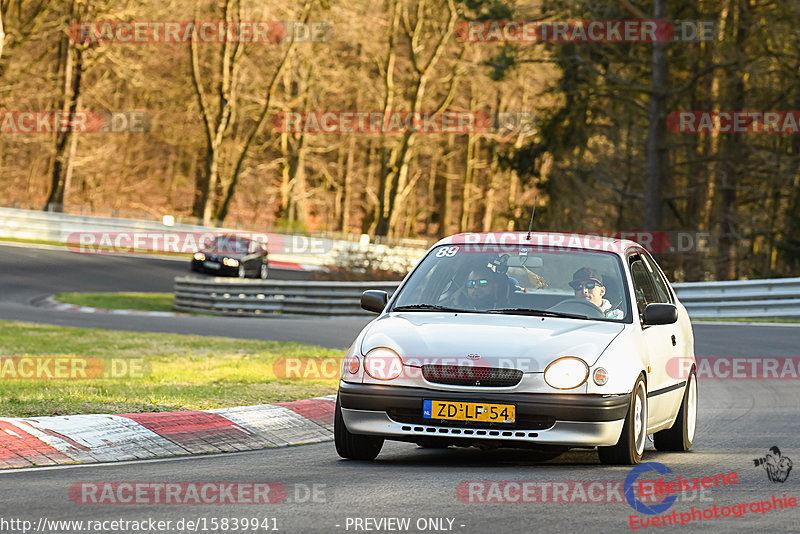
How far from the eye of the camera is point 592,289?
8.21m

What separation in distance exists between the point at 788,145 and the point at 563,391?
110ft

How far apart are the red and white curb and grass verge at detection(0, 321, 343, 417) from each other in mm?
471

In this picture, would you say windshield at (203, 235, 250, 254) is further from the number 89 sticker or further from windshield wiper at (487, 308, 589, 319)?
windshield wiper at (487, 308, 589, 319)

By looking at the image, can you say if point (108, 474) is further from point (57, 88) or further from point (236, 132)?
point (236, 132)

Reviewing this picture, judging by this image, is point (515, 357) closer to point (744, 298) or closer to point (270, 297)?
point (744, 298)

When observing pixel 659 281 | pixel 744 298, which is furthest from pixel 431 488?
pixel 744 298

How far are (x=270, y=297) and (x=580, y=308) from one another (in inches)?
820

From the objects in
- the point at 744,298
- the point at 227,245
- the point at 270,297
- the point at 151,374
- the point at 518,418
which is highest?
the point at 518,418

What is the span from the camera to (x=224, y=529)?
17.6 ft

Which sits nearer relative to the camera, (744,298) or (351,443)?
(351,443)

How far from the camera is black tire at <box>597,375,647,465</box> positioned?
7395 millimetres

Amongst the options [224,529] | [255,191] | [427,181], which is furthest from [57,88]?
[224,529]

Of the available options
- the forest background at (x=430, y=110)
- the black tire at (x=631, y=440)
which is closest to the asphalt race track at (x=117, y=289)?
the forest background at (x=430, y=110)

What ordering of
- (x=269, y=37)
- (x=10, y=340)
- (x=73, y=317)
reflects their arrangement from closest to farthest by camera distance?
1. (x=10, y=340)
2. (x=73, y=317)
3. (x=269, y=37)
